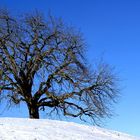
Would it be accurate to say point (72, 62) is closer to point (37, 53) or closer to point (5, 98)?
point (37, 53)

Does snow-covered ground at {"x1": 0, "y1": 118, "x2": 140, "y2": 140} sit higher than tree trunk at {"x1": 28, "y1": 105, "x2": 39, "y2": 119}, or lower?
lower

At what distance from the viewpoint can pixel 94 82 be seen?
31672 mm

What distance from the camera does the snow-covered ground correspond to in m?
15.6

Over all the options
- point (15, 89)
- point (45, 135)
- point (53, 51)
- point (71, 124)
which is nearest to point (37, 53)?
point (53, 51)

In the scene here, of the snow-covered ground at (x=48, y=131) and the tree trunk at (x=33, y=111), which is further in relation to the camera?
the tree trunk at (x=33, y=111)

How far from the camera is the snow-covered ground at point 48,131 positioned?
1561 cm

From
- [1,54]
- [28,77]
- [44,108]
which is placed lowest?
[44,108]

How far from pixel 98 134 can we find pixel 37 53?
43.1ft

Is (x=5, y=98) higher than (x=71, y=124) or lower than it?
higher

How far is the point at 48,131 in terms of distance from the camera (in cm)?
1691

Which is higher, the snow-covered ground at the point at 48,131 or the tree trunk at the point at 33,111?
the tree trunk at the point at 33,111

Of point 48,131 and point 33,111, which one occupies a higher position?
point 33,111

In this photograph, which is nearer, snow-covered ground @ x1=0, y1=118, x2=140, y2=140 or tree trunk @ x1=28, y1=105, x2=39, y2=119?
→ snow-covered ground @ x1=0, y1=118, x2=140, y2=140

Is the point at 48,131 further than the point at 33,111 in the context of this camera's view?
No
